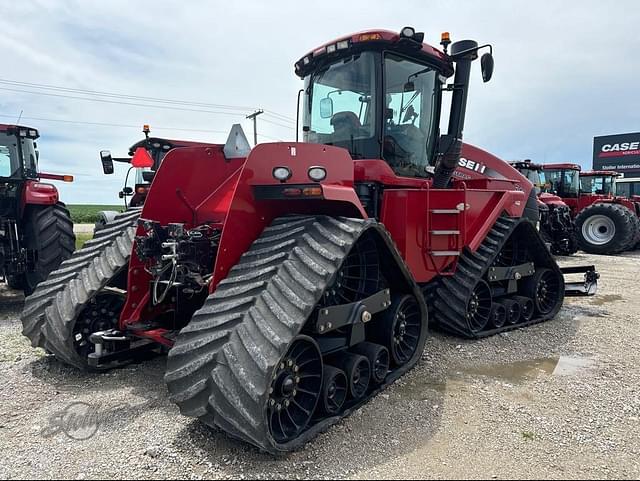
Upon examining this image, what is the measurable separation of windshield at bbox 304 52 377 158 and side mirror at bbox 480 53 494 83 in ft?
3.55

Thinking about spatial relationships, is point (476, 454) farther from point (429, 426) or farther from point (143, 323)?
point (143, 323)

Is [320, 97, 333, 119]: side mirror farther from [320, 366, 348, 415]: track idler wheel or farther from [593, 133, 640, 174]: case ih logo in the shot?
[593, 133, 640, 174]: case ih logo

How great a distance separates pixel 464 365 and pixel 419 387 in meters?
0.77

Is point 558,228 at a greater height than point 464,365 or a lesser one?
greater

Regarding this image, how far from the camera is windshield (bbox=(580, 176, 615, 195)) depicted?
1761 cm

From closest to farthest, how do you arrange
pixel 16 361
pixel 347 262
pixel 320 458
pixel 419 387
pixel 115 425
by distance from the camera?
pixel 320 458, pixel 115 425, pixel 347 262, pixel 419 387, pixel 16 361

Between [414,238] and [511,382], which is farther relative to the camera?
[414,238]

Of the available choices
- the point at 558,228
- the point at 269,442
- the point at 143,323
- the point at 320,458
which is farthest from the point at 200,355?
the point at 558,228

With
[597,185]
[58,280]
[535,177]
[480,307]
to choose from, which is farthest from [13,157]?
[597,185]

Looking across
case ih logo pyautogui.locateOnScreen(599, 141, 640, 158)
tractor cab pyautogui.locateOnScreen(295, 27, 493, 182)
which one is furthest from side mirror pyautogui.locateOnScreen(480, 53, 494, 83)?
case ih logo pyautogui.locateOnScreen(599, 141, 640, 158)

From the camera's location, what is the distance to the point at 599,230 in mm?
14594

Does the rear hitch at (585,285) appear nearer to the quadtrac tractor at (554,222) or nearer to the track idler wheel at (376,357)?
the track idler wheel at (376,357)

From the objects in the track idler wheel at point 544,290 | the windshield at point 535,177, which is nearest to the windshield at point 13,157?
the track idler wheel at point 544,290

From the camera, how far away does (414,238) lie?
4410mm
